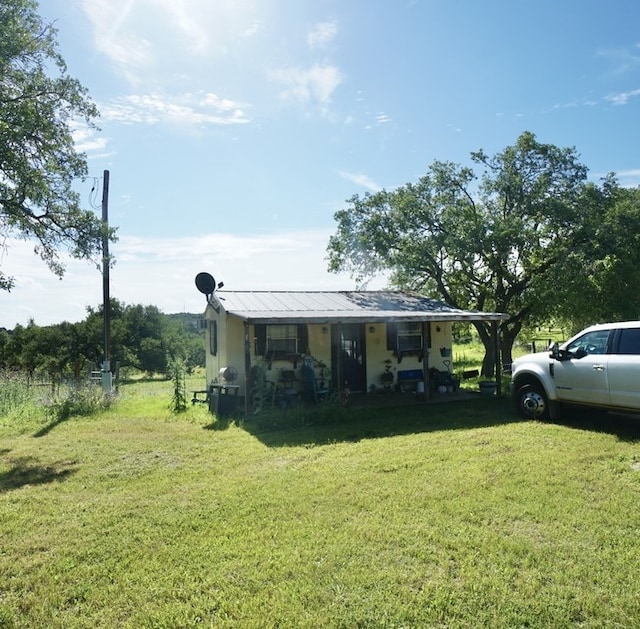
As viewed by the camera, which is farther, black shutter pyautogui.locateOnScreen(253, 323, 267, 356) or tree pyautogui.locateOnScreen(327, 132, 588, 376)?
tree pyautogui.locateOnScreen(327, 132, 588, 376)

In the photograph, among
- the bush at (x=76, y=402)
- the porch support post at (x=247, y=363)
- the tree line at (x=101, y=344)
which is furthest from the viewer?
the tree line at (x=101, y=344)

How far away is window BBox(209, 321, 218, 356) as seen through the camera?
525 inches

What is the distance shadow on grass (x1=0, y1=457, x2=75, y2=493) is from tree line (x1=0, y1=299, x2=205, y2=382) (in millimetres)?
19559

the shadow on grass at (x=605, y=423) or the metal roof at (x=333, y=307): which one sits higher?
the metal roof at (x=333, y=307)

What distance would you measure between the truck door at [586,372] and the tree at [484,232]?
23.7 feet

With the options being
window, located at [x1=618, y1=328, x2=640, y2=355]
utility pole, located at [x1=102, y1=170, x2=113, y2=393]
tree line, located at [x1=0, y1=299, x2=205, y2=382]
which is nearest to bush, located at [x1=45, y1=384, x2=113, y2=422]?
utility pole, located at [x1=102, y1=170, x2=113, y2=393]

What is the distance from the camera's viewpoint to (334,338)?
12742 mm

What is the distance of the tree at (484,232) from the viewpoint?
50.5 feet

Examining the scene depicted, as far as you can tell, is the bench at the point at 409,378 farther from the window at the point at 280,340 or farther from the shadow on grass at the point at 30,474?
the shadow on grass at the point at 30,474

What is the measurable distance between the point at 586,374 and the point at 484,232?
A: 8.33 metres

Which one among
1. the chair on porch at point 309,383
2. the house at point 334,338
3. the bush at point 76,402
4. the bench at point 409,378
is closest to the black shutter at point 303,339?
the house at point 334,338

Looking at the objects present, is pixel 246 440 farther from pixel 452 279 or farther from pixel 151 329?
pixel 151 329

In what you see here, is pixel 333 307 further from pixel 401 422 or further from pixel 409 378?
pixel 401 422

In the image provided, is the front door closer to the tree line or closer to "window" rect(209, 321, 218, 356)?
"window" rect(209, 321, 218, 356)
